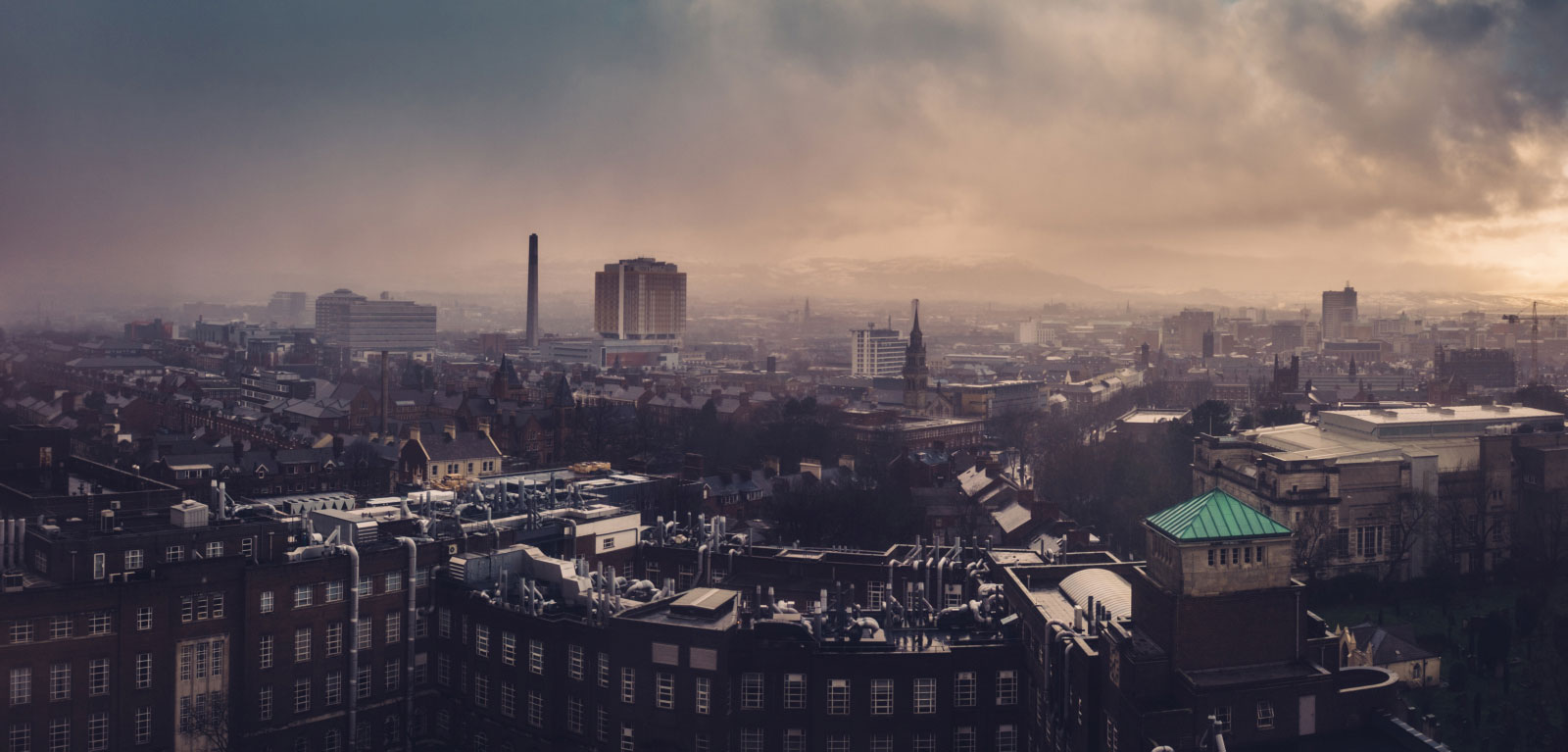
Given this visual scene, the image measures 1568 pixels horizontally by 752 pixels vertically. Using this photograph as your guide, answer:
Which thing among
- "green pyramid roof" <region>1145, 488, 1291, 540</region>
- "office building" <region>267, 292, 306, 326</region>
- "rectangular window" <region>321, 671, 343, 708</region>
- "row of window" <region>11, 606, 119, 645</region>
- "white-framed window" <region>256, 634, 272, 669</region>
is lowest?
"rectangular window" <region>321, 671, 343, 708</region>

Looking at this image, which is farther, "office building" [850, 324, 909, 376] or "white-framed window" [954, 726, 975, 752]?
"office building" [850, 324, 909, 376]

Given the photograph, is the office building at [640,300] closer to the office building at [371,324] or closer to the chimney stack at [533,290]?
the chimney stack at [533,290]

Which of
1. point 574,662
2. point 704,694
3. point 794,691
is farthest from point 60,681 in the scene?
point 794,691

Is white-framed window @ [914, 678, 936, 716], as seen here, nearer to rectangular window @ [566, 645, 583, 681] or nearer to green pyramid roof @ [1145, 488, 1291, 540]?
green pyramid roof @ [1145, 488, 1291, 540]

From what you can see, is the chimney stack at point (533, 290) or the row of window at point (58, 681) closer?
the row of window at point (58, 681)

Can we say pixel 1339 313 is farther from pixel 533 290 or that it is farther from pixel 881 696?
pixel 881 696

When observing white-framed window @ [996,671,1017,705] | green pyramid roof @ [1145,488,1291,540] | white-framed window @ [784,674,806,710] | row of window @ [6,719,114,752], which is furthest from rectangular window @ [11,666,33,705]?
green pyramid roof @ [1145,488,1291,540]

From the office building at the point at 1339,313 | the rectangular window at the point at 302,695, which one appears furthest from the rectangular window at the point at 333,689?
the office building at the point at 1339,313
